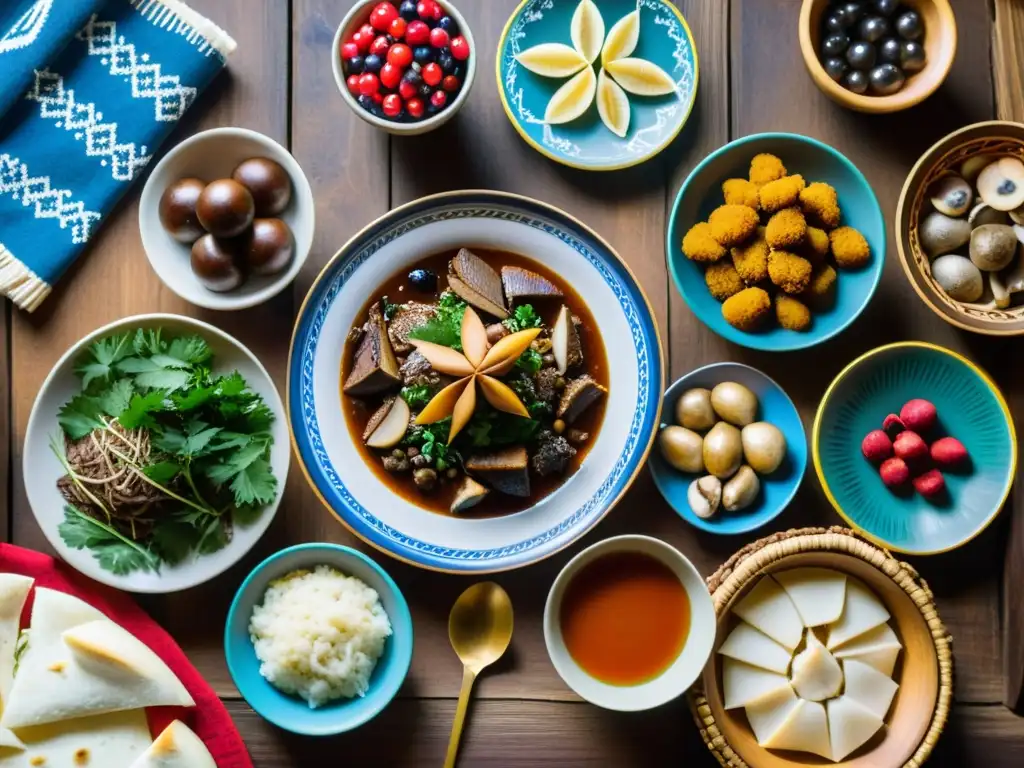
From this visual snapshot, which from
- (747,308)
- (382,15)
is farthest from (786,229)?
(382,15)

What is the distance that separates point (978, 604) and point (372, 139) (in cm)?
176

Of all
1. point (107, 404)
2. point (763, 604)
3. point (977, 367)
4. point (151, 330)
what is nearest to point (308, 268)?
point (151, 330)

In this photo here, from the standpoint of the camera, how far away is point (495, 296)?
209 cm

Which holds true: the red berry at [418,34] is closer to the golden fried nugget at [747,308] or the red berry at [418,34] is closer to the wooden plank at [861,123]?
the wooden plank at [861,123]

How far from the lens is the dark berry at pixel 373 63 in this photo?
1999 mm

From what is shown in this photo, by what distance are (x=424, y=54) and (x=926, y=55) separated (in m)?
1.12

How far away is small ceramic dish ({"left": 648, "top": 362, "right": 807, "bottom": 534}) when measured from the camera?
2.04 m

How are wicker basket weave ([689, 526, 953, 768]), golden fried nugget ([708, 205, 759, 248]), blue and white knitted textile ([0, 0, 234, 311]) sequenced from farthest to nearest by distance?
1. blue and white knitted textile ([0, 0, 234, 311])
2. golden fried nugget ([708, 205, 759, 248])
3. wicker basket weave ([689, 526, 953, 768])

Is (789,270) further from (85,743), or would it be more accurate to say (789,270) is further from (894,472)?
(85,743)

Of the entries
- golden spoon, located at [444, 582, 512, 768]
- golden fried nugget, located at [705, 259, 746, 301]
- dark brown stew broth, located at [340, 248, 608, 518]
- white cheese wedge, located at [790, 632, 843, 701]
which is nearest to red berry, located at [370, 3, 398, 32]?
dark brown stew broth, located at [340, 248, 608, 518]

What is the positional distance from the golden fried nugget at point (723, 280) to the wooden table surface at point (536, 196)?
0.10 meters

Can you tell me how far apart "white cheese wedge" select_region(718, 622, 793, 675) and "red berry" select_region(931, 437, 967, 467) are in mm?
549

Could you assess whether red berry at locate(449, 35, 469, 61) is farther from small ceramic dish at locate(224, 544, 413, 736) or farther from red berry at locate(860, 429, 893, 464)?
red berry at locate(860, 429, 893, 464)

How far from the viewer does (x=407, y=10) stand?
2.01 m
